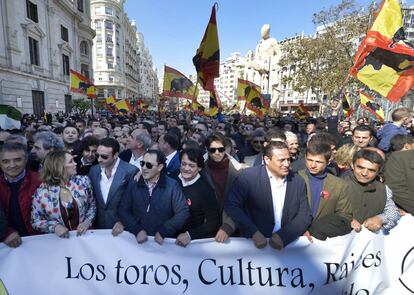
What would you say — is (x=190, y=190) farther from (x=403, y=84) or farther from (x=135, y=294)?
(x=403, y=84)

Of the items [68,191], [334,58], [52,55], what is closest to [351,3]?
[334,58]

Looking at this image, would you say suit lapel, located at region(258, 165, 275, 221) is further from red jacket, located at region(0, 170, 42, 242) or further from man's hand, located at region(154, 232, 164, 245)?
red jacket, located at region(0, 170, 42, 242)

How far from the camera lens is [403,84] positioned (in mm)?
4500

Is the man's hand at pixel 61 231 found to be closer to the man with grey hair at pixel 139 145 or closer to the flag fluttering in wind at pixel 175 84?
the man with grey hair at pixel 139 145

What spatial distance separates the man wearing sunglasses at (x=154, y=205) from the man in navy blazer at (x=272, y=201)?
1.57 feet

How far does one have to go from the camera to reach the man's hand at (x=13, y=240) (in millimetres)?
2309

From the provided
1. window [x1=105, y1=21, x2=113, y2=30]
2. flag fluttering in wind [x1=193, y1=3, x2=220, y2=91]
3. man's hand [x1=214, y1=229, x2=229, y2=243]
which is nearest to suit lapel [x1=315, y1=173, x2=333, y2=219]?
man's hand [x1=214, y1=229, x2=229, y2=243]

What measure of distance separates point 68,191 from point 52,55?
28.0 meters

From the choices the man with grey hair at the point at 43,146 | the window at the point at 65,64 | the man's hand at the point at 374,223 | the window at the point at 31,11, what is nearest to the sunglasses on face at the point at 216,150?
the man's hand at the point at 374,223

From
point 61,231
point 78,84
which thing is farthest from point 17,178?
point 78,84

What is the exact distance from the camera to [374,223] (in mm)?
2469

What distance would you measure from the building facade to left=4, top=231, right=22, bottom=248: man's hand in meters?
20.2

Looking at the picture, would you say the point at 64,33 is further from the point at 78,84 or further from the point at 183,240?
the point at 183,240

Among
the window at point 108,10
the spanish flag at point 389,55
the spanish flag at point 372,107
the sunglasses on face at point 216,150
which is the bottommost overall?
the sunglasses on face at point 216,150
